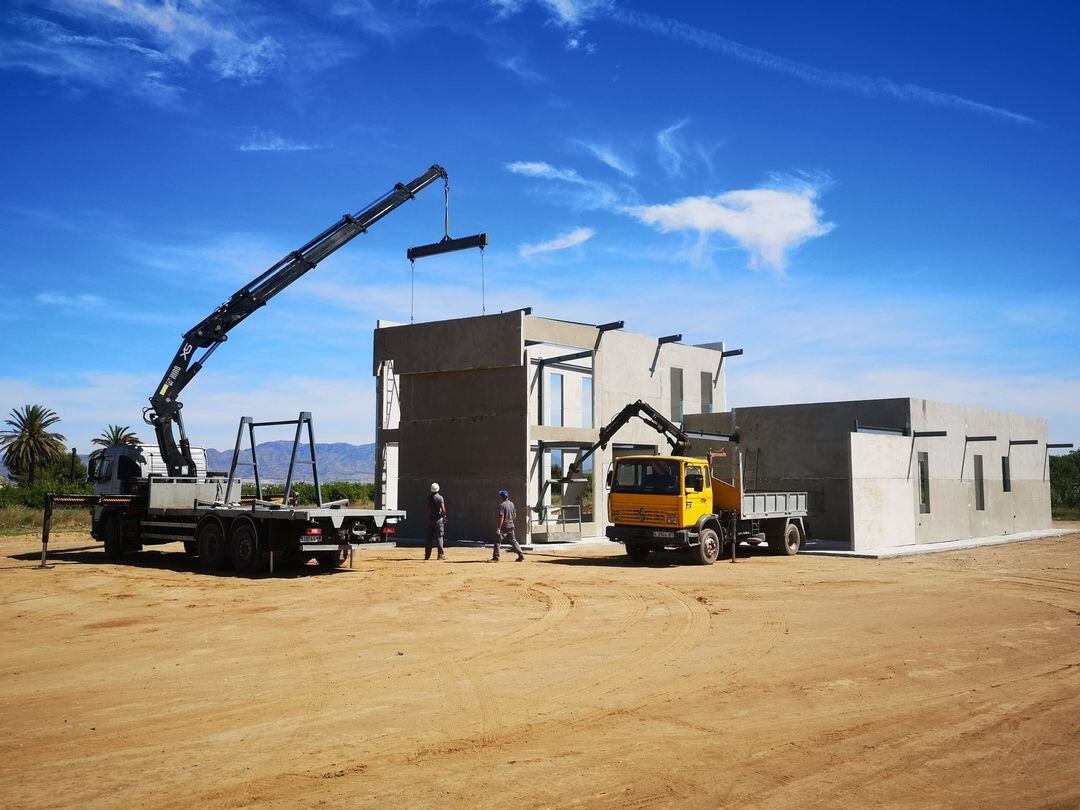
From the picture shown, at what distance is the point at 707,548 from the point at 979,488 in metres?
14.3

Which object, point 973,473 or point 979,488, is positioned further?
point 979,488

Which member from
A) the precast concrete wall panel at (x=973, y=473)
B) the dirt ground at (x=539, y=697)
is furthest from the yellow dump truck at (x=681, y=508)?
the precast concrete wall panel at (x=973, y=473)

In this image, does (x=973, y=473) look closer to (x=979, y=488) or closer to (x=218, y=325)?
(x=979, y=488)

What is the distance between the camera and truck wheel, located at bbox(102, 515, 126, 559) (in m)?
20.2

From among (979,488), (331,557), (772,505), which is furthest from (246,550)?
(979,488)

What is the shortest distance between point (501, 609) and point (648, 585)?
12.3ft

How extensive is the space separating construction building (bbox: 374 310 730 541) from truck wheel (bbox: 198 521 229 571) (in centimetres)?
889

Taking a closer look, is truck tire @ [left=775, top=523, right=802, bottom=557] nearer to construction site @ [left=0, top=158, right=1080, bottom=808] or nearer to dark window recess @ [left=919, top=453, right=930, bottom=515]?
construction site @ [left=0, top=158, right=1080, bottom=808]

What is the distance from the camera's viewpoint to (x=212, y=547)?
17.8 m

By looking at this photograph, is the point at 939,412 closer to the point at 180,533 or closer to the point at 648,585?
the point at 648,585

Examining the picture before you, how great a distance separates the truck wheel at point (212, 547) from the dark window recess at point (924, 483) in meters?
19.4

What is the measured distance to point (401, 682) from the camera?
824 centimetres

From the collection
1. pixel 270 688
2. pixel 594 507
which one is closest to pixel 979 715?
pixel 270 688

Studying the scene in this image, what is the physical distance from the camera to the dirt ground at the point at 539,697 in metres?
5.48
